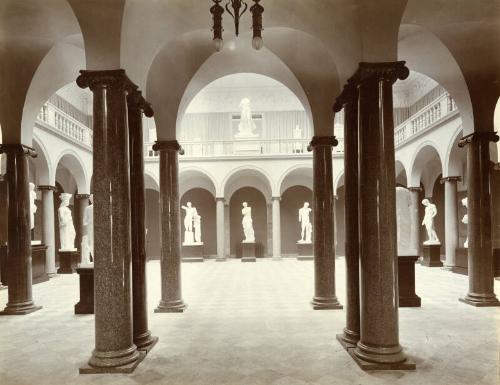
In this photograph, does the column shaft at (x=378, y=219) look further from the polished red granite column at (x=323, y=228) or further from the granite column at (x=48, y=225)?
the granite column at (x=48, y=225)

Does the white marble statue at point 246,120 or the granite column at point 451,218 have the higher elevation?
the white marble statue at point 246,120

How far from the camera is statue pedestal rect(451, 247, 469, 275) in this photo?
13.9 meters

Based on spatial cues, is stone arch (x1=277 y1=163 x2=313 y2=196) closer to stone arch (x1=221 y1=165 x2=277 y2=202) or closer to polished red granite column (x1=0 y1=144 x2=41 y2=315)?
stone arch (x1=221 y1=165 x2=277 y2=202)

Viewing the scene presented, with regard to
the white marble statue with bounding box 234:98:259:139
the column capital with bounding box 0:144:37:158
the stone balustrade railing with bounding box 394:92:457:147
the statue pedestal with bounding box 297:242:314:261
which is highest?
the white marble statue with bounding box 234:98:259:139

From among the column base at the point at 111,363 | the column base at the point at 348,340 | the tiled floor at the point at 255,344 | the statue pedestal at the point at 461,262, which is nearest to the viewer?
the tiled floor at the point at 255,344

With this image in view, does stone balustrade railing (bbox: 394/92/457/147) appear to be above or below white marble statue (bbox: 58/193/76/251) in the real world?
above

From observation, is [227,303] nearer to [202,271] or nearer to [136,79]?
[136,79]

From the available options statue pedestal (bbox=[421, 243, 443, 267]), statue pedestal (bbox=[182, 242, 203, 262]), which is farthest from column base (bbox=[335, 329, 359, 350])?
statue pedestal (bbox=[182, 242, 203, 262])

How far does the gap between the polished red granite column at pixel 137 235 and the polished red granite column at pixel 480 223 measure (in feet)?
21.2

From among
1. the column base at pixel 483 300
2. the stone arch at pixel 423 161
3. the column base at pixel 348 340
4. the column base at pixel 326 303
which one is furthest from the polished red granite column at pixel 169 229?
the stone arch at pixel 423 161

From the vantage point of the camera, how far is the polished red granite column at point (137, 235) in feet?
19.5

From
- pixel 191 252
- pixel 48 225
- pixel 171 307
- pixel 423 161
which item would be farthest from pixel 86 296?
pixel 423 161

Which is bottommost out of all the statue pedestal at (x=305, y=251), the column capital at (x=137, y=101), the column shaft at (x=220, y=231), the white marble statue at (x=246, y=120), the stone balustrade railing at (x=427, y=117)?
the statue pedestal at (x=305, y=251)

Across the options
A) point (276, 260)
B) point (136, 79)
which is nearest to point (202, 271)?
point (276, 260)
